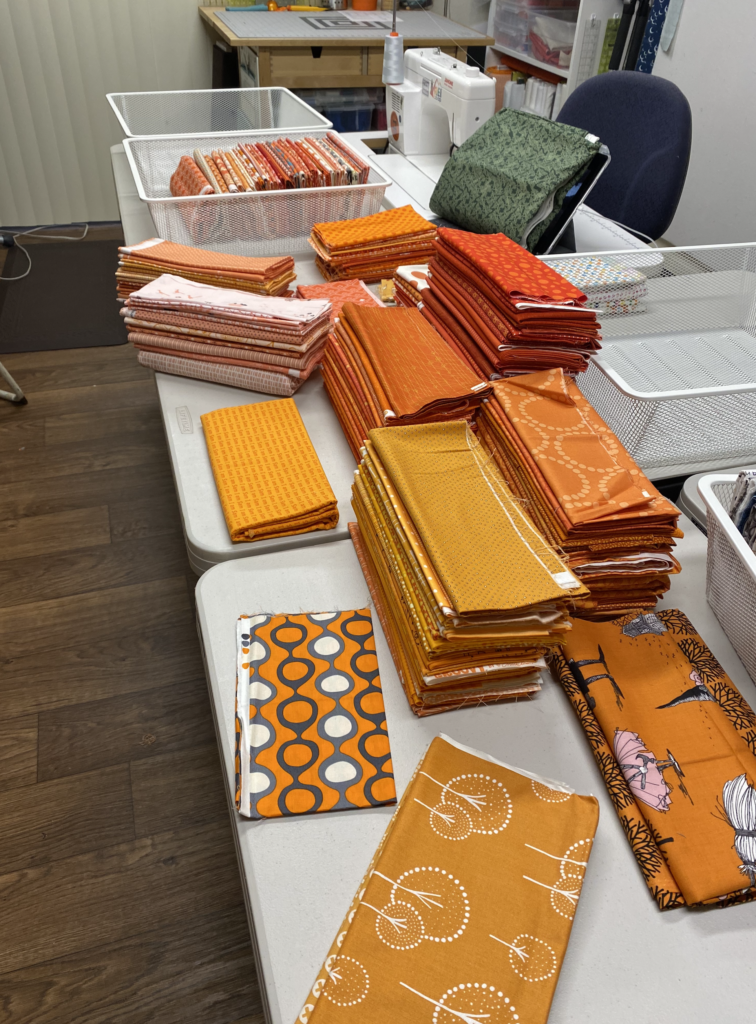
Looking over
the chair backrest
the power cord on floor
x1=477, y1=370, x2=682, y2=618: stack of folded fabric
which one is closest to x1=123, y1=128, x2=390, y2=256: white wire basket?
the chair backrest

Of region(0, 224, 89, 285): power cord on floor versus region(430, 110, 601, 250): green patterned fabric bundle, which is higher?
region(430, 110, 601, 250): green patterned fabric bundle

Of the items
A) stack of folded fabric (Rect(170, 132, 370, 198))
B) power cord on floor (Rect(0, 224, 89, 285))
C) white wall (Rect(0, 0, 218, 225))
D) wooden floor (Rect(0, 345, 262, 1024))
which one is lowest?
wooden floor (Rect(0, 345, 262, 1024))

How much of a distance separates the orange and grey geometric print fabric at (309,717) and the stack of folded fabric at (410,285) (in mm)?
774

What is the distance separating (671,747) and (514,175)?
1371mm

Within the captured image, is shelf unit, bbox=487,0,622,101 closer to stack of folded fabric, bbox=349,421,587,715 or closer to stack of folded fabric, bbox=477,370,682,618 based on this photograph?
stack of folded fabric, bbox=477,370,682,618

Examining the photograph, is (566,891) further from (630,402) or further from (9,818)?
(9,818)

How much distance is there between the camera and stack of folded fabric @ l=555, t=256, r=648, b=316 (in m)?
1.54

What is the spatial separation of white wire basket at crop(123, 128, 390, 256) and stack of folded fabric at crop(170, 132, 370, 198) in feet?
0.17

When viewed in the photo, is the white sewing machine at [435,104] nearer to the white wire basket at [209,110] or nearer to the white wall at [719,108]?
the white wire basket at [209,110]

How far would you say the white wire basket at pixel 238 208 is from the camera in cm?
167

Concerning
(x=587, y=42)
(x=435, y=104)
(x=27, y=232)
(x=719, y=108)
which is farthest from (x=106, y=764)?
(x=587, y=42)

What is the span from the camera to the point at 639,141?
2139 millimetres

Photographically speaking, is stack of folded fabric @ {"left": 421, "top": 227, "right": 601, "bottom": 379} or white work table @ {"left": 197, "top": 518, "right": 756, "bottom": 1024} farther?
stack of folded fabric @ {"left": 421, "top": 227, "right": 601, "bottom": 379}

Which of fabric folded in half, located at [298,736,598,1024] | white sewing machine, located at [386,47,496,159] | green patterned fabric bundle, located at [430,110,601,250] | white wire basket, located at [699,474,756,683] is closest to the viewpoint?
fabric folded in half, located at [298,736,598,1024]
